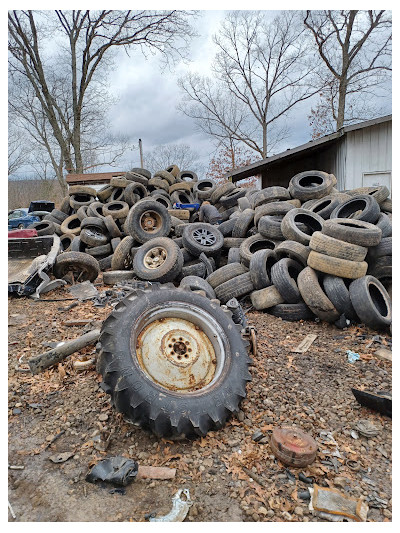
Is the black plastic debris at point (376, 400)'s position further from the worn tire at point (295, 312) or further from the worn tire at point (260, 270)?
the worn tire at point (260, 270)

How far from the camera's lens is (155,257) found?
22.6ft

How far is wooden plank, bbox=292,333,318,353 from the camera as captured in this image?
430cm

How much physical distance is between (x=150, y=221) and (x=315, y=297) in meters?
4.81

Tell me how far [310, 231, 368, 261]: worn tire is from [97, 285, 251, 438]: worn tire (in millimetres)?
2431

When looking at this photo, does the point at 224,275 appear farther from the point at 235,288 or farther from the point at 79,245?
the point at 79,245

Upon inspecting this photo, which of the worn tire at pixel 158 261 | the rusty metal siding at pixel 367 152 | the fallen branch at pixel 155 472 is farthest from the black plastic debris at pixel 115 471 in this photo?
the rusty metal siding at pixel 367 152

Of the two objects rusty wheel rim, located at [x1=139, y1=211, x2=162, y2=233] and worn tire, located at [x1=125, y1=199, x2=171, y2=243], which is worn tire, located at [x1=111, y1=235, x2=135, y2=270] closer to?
worn tire, located at [x1=125, y1=199, x2=171, y2=243]

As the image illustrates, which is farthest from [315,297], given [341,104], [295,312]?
[341,104]

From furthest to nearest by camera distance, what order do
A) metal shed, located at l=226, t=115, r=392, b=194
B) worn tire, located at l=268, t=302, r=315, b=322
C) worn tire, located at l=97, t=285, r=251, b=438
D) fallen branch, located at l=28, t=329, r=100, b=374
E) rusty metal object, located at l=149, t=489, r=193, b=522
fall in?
metal shed, located at l=226, t=115, r=392, b=194 < worn tire, located at l=268, t=302, r=315, b=322 < fallen branch, located at l=28, t=329, r=100, b=374 < worn tire, located at l=97, t=285, r=251, b=438 < rusty metal object, located at l=149, t=489, r=193, b=522

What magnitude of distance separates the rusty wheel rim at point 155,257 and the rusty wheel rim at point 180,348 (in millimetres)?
3526

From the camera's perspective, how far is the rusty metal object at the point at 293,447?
2441mm

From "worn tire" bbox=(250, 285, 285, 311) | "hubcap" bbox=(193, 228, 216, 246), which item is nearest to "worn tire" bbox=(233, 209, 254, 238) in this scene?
"hubcap" bbox=(193, 228, 216, 246)

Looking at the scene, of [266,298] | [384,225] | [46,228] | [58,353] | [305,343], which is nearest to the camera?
[58,353]

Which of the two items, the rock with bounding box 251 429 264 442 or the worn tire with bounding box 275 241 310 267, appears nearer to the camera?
the rock with bounding box 251 429 264 442
